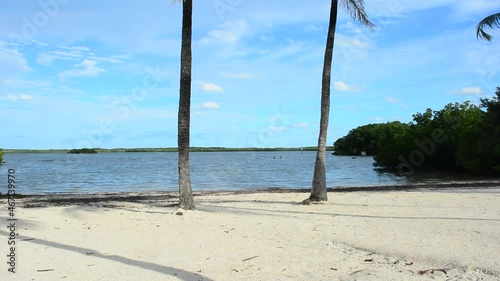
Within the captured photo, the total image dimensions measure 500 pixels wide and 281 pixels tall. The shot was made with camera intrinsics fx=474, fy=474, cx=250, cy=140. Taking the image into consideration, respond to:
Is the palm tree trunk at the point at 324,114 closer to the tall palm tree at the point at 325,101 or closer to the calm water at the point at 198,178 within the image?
the tall palm tree at the point at 325,101

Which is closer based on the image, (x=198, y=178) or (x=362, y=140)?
(x=198, y=178)

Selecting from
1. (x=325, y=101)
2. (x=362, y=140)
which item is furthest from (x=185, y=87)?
(x=362, y=140)

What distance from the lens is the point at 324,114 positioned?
13938 mm

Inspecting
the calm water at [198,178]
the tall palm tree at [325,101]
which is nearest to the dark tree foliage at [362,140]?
the calm water at [198,178]

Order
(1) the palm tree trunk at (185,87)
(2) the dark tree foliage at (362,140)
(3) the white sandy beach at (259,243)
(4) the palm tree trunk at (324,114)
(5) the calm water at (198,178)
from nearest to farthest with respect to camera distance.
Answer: (3) the white sandy beach at (259,243) → (1) the palm tree trunk at (185,87) → (4) the palm tree trunk at (324,114) → (5) the calm water at (198,178) → (2) the dark tree foliage at (362,140)

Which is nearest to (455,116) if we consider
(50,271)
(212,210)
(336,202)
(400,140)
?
(400,140)

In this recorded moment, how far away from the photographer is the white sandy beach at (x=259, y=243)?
6438mm

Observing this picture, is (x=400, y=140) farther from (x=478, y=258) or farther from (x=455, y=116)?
(x=478, y=258)

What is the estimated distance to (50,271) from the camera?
6.55m

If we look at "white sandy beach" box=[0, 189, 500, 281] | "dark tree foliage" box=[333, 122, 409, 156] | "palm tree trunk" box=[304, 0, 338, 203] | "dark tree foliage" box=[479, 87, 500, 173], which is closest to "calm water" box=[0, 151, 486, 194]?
"dark tree foliage" box=[479, 87, 500, 173]

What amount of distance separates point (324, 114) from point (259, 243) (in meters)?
6.43

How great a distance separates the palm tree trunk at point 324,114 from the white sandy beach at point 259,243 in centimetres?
99

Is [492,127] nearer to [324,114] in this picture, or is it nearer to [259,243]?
[324,114]

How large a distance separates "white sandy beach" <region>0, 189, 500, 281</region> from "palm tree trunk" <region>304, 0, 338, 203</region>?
3.26 feet
